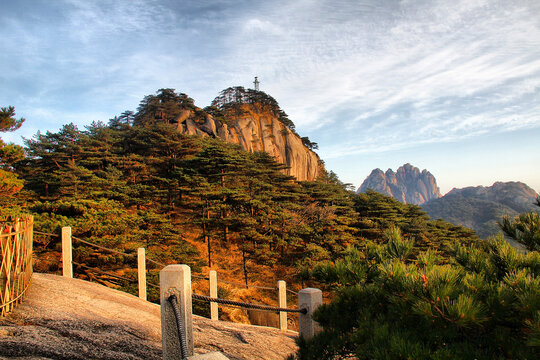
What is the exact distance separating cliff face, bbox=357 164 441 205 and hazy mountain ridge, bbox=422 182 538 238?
42.7 metres

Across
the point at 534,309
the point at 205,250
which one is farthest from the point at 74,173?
the point at 534,309

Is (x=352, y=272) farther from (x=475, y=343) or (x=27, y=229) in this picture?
(x=27, y=229)

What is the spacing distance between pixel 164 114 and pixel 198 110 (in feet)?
13.4

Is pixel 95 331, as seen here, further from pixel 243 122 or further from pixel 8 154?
pixel 243 122

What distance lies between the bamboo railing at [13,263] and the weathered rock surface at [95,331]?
158 mm

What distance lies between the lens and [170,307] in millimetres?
1846

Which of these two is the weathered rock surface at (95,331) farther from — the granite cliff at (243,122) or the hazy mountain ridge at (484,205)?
the hazy mountain ridge at (484,205)

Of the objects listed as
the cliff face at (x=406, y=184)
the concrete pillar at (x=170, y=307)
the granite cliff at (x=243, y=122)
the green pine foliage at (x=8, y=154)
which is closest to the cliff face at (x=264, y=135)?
the granite cliff at (x=243, y=122)

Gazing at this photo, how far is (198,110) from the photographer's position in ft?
115

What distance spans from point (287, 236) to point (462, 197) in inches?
4130

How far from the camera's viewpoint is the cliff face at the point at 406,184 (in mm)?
152000

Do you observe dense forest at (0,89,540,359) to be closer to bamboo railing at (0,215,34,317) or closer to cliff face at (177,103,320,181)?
bamboo railing at (0,215,34,317)

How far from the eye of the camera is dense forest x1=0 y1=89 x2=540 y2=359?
1599 mm

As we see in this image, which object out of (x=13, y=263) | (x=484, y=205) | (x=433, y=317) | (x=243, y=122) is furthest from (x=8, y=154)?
(x=484, y=205)
